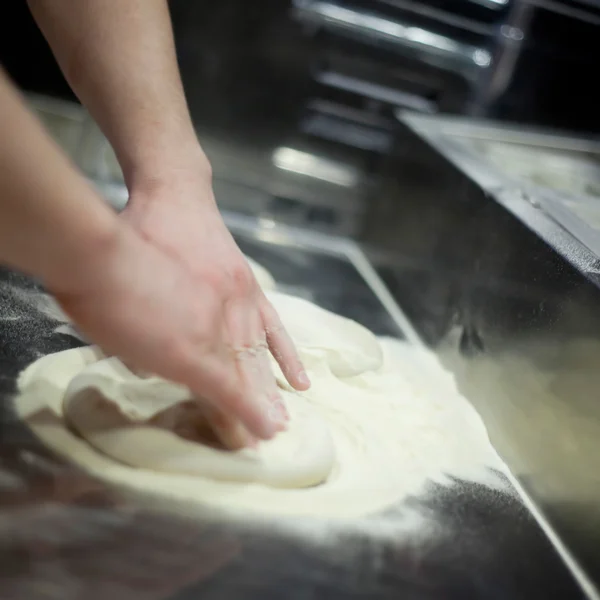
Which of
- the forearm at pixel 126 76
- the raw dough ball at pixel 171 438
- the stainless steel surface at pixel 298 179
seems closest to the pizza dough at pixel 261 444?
A: the raw dough ball at pixel 171 438

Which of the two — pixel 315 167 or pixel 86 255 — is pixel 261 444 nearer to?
pixel 86 255

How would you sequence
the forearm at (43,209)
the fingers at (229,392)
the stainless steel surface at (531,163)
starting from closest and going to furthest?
the forearm at (43,209) → the fingers at (229,392) → the stainless steel surface at (531,163)

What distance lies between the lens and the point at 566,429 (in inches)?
31.8

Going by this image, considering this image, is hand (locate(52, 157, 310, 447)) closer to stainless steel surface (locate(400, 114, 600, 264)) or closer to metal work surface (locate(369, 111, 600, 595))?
metal work surface (locate(369, 111, 600, 595))

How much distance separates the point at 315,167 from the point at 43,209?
1.16m

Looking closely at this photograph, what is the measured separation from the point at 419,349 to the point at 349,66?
0.72 meters

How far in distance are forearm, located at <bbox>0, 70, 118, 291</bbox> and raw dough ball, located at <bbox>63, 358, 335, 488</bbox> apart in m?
0.18

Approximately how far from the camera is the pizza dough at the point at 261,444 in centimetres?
67

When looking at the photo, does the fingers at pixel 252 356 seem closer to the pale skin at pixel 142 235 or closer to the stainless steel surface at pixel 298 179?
the pale skin at pixel 142 235

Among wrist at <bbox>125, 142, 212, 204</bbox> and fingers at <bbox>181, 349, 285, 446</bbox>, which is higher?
wrist at <bbox>125, 142, 212, 204</bbox>

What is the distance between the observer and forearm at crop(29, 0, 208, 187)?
0.85 metres

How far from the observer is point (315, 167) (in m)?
1.64

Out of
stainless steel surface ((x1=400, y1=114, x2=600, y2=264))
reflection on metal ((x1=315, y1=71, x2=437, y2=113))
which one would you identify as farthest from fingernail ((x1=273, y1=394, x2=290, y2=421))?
reflection on metal ((x1=315, y1=71, x2=437, y2=113))

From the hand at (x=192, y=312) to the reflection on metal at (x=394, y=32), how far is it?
83 cm
